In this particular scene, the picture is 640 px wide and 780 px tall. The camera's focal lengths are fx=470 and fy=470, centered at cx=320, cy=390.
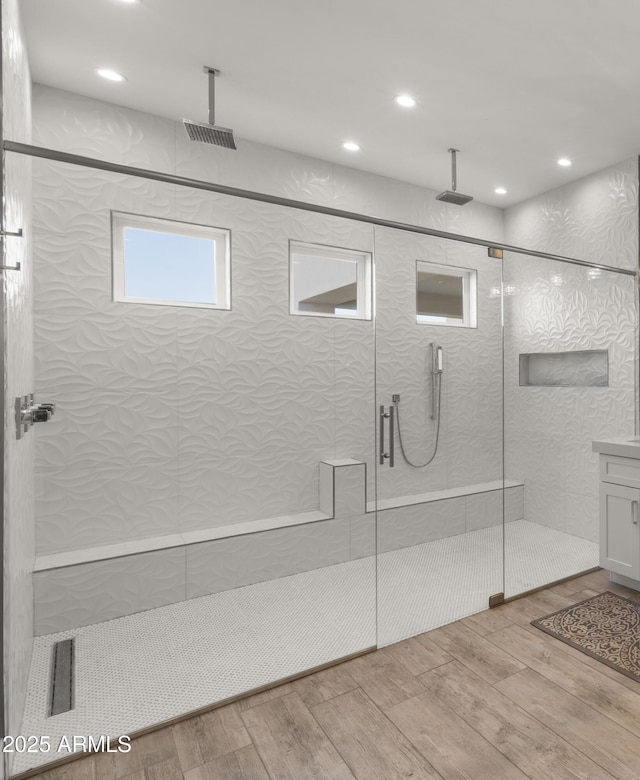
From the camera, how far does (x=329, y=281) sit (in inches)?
117

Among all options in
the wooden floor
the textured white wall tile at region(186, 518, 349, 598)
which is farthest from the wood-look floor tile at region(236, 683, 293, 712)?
the textured white wall tile at region(186, 518, 349, 598)

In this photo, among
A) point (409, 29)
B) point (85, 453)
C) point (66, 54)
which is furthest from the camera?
point (85, 453)

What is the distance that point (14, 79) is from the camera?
1.72m

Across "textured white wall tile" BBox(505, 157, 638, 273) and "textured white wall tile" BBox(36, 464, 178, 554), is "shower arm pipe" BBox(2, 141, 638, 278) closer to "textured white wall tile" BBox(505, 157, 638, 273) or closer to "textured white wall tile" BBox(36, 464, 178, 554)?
"textured white wall tile" BBox(505, 157, 638, 273)

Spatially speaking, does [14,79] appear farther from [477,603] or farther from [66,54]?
[477,603]

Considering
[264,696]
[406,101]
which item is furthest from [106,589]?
[406,101]

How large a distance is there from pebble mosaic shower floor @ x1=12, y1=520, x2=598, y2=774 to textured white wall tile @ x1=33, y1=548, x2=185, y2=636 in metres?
0.06

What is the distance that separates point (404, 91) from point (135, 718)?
3.11 meters

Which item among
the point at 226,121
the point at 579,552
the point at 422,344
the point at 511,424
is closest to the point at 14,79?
the point at 226,121

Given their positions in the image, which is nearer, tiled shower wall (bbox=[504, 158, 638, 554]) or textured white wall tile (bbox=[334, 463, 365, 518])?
textured white wall tile (bbox=[334, 463, 365, 518])

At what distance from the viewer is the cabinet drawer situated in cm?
270

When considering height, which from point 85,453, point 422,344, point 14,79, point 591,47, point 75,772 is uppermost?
point 591,47

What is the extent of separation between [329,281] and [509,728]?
93.3 inches

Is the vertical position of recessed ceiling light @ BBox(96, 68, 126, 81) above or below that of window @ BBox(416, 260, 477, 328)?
above
